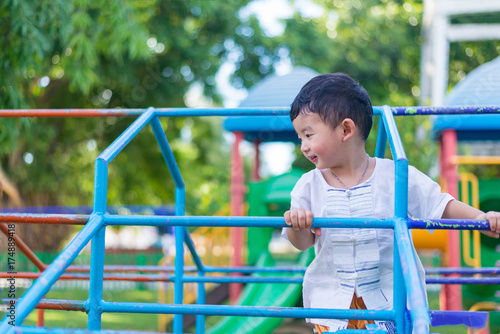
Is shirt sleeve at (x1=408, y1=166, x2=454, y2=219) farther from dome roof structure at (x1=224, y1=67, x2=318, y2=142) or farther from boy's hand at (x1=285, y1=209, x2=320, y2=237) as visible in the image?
dome roof structure at (x1=224, y1=67, x2=318, y2=142)

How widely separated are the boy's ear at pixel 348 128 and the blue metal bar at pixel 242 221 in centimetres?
33

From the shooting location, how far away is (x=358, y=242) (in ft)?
5.26

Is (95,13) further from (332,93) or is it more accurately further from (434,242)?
(332,93)

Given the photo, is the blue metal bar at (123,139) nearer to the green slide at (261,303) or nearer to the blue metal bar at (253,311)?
the blue metal bar at (253,311)

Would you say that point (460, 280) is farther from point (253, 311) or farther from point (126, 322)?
point (126, 322)

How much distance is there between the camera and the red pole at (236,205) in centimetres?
560

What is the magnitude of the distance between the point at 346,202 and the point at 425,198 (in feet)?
0.77

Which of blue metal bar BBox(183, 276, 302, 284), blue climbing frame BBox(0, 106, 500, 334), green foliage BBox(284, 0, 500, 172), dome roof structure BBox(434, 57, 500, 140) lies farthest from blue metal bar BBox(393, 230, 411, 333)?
green foliage BBox(284, 0, 500, 172)

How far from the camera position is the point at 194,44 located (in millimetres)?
9492

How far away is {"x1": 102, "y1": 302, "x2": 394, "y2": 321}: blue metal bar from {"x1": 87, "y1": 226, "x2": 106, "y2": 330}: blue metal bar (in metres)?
0.03

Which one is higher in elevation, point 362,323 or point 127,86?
point 127,86

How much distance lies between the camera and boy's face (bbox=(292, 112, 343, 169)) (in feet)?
5.16

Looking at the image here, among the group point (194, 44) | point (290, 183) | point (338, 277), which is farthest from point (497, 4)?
point (338, 277)

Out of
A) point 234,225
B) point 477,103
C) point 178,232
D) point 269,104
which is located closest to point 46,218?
Result: point 234,225
